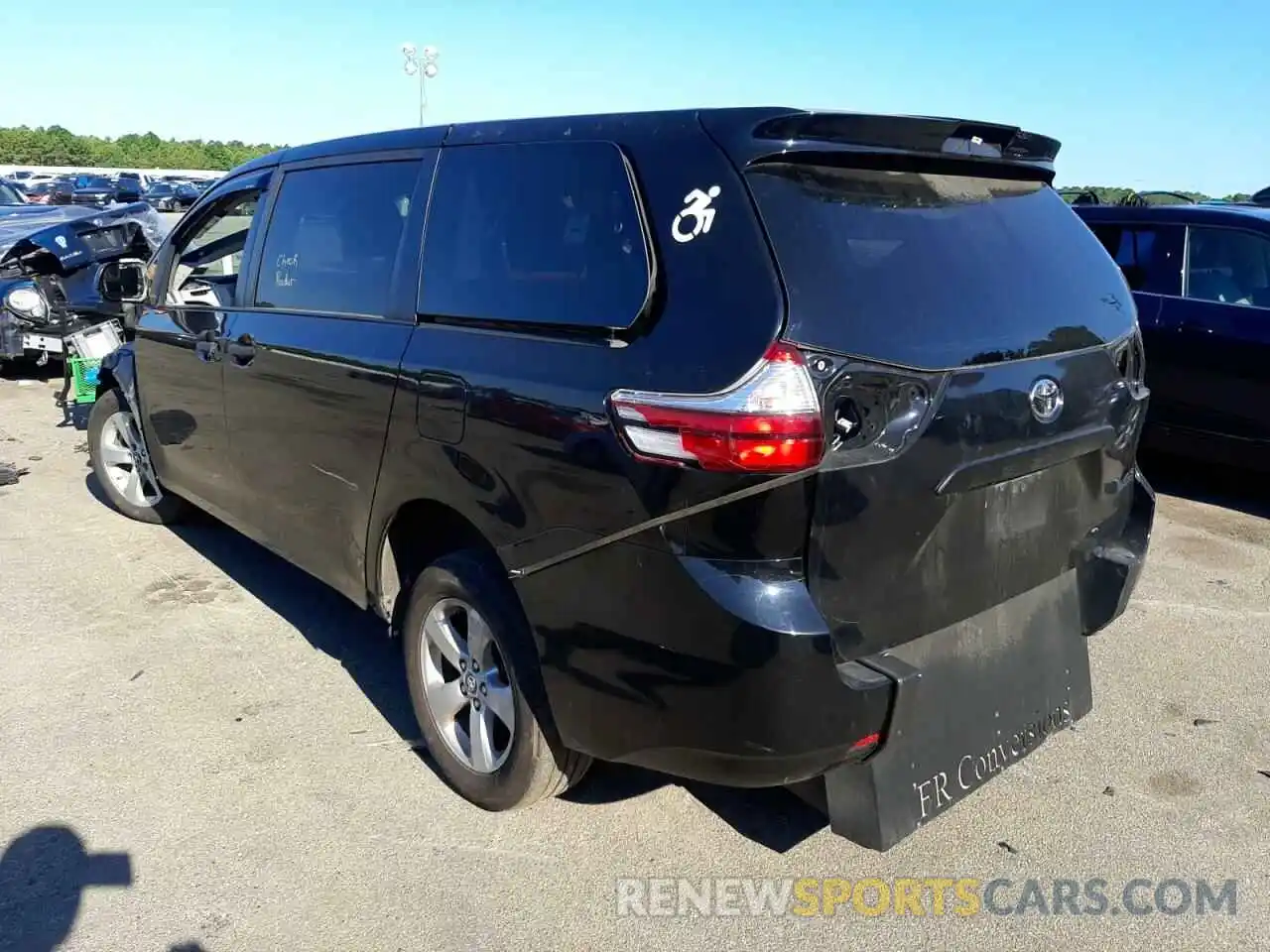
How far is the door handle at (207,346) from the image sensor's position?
412 centimetres

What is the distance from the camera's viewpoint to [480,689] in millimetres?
2965

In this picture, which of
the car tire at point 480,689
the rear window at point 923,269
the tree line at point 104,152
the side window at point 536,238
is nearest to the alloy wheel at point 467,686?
the car tire at point 480,689

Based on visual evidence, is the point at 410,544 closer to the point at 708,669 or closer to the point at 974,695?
the point at 708,669

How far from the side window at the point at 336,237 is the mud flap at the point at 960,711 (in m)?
1.97

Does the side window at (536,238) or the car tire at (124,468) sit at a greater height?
the side window at (536,238)

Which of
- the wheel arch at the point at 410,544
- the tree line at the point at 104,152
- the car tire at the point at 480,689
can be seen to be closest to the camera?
the car tire at the point at 480,689

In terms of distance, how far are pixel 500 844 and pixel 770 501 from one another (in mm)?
1469

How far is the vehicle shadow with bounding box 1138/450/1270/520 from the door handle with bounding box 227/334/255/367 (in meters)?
5.55

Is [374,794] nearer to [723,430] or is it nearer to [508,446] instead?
[508,446]

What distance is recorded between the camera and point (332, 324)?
3.42 m

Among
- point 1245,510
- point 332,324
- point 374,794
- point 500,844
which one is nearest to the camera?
point 500,844

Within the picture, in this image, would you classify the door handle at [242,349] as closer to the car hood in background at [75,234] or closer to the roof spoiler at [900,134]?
the roof spoiler at [900,134]

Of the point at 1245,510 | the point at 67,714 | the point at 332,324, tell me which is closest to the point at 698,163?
the point at 332,324

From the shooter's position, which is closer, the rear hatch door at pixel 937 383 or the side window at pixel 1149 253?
the rear hatch door at pixel 937 383
